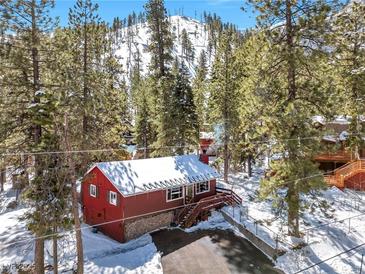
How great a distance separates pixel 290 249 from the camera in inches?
677

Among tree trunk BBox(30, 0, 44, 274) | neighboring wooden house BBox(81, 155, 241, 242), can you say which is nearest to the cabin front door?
neighboring wooden house BBox(81, 155, 241, 242)

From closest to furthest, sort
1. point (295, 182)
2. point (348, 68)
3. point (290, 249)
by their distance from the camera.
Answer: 1. point (295, 182)
2. point (290, 249)
3. point (348, 68)

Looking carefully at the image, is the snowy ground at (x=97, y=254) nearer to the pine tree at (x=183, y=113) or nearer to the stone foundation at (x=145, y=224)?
the stone foundation at (x=145, y=224)

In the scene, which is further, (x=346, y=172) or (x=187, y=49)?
(x=187, y=49)

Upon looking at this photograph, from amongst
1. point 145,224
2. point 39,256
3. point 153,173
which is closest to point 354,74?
point 153,173

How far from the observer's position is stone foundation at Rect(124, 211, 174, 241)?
68.0 ft

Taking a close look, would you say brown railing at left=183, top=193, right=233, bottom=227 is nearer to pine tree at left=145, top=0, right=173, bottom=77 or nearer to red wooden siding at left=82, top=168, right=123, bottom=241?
red wooden siding at left=82, top=168, right=123, bottom=241

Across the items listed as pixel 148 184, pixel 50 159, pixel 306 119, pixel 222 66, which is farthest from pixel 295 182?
pixel 222 66

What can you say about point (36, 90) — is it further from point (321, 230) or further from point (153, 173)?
point (321, 230)

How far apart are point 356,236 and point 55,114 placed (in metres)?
17.8

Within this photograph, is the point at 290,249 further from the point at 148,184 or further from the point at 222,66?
the point at 222,66

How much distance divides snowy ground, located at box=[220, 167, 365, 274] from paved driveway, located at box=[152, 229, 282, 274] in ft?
3.83

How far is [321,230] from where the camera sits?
64.1 ft

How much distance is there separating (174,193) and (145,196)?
260 centimetres
